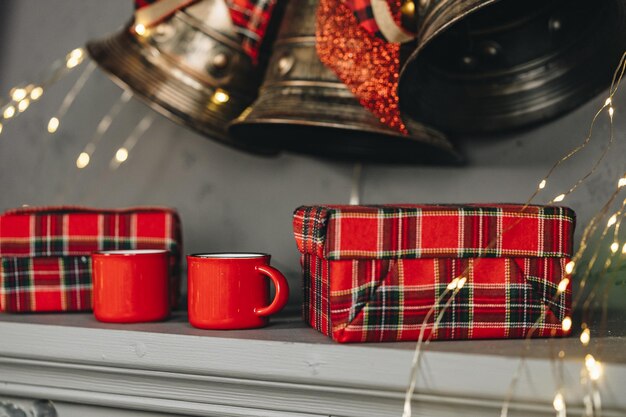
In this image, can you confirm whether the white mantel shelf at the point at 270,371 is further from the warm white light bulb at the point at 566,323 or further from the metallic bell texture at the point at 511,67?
the metallic bell texture at the point at 511,67

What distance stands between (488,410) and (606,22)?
502 millimetres

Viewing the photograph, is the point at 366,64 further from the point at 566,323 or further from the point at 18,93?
the point at 18,93

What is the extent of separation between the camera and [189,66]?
0.99m

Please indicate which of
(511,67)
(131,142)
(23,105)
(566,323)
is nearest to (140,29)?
(131,142)

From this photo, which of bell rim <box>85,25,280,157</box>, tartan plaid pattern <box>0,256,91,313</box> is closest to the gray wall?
bell rim <box>85,25,280,157</box>

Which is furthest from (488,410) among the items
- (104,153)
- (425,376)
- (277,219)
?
(104,153)

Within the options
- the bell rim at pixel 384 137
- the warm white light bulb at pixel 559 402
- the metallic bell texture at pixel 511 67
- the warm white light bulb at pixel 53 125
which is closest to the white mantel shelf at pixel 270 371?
the warm white light bulb at pixel 559 402

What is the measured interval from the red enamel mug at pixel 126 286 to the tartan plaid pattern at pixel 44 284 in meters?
0.09

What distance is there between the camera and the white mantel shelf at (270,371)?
0.64m

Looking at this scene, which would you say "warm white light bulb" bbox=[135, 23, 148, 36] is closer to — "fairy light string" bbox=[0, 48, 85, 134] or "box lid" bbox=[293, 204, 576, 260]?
"fairy light string" bbox=[0, 48, 85, 134]

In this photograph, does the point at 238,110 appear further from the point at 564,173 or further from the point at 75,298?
the point at 564,173

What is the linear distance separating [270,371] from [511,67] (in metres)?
0.54

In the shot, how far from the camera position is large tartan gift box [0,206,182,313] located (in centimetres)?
91

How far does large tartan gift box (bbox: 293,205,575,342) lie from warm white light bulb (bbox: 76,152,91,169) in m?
0.59
